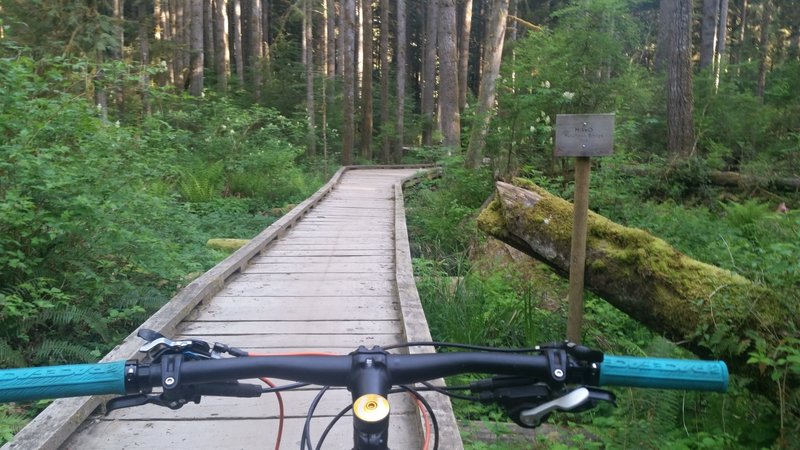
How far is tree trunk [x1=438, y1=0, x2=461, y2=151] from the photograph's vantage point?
1908 cm

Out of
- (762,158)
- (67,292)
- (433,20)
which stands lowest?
(67,292)

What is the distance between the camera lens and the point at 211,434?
3.39 meters

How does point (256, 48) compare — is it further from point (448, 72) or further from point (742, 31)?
point (742, 31)

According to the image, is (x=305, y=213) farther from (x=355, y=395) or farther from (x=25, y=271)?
(x=355, y=395)

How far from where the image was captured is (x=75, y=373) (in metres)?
1.55

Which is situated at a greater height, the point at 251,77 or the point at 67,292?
the point at 251,77

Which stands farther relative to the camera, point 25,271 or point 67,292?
point 67,292

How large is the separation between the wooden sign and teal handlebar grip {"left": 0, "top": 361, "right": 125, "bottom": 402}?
3.77 metres

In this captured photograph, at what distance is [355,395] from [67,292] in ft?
16.6

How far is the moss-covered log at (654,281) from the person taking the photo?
367cm

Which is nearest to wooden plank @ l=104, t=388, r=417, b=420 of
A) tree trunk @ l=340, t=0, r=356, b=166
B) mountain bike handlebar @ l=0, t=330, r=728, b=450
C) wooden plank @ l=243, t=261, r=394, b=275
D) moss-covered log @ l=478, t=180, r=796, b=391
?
moss-covered log @ l=478, t=180, r=796, b=391

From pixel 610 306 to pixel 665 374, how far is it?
5.20m

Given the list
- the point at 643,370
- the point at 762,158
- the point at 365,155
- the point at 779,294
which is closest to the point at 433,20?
the point at 365,155

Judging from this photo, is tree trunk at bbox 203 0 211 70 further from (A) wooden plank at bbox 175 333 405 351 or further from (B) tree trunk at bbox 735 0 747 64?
(A) wooden plank at bbox 175 333 405 351
